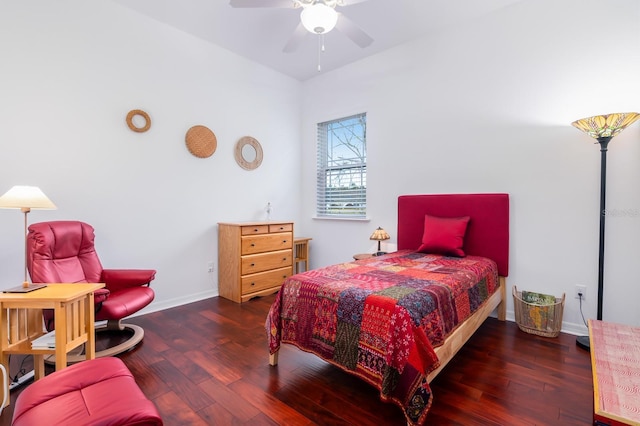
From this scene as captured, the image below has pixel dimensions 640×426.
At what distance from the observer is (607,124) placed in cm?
229

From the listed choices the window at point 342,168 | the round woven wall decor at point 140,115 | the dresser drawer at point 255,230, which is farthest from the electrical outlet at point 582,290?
the round woven wall decor at point 140,115

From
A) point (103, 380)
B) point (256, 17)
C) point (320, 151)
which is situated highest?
point (256, 17)

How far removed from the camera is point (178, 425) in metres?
1.59

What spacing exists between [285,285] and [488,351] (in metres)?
1.67

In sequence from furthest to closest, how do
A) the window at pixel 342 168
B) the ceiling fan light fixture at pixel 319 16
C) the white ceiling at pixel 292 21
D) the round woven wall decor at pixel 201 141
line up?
1. the window at pixel 342 168
2. the round woven wall decor at pixel 201 141
3. the white ceiling at pixel 292 21
4. the ceiling fan light fixture at pixel 319 16

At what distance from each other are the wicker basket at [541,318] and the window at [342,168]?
208cm

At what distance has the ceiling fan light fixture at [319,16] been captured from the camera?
206 cm

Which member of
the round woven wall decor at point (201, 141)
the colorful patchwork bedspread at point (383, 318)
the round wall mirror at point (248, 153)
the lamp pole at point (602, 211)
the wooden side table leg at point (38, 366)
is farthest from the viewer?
the round wall mirror at point (248, 153)

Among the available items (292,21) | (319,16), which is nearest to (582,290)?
(319,16)

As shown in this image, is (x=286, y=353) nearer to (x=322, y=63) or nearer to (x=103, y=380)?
(x=103, y=380)

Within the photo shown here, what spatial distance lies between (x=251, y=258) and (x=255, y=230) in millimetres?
338

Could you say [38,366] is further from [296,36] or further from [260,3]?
[296,36]

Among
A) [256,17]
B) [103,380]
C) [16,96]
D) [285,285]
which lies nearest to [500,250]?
[285,285]

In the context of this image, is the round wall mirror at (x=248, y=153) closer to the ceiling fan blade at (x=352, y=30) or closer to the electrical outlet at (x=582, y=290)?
the ceiling fan blade at (x=352, y=30)
